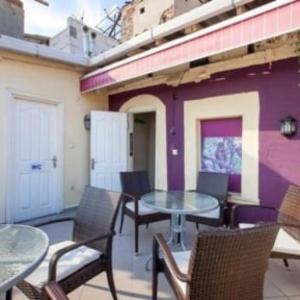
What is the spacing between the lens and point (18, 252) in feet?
6.48

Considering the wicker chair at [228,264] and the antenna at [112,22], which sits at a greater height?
the antenna at [112,22]

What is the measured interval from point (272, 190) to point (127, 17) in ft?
30.2

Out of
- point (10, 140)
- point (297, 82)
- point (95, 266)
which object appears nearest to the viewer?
point (95, 266)

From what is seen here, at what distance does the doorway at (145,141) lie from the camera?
8609 mm

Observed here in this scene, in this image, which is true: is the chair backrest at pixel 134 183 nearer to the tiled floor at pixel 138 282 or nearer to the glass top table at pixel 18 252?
the tiled floor at pixel 138 282

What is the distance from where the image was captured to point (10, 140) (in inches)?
208

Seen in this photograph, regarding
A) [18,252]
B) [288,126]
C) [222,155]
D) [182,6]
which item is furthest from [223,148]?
[182,6]

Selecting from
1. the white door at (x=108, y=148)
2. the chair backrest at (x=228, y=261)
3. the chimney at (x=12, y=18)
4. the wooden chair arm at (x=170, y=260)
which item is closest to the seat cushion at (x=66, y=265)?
the wooden chair arm at (x=170, y=260)

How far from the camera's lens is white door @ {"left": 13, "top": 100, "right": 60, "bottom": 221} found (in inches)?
216

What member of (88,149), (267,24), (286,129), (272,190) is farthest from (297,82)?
(88,149)

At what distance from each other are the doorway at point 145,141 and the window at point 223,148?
329 cm

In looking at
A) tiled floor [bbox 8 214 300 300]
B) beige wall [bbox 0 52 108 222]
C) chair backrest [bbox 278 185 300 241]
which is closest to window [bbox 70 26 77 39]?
beige wall [bbox 0 52 108 222]

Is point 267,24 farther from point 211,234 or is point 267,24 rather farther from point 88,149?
point 88,149

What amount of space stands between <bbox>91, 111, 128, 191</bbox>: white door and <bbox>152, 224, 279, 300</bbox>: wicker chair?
4746mm
